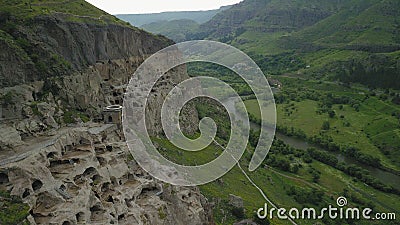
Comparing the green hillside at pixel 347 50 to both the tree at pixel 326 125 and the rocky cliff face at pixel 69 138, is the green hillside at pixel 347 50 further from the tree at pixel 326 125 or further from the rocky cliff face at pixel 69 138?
the rocky cliff face at pixel 69 138

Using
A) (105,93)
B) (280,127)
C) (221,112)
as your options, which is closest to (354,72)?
(280,127)

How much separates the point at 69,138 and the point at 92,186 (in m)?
5.05

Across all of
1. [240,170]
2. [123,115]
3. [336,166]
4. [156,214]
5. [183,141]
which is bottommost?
[336,166]

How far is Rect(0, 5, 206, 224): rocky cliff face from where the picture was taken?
72.5 feet

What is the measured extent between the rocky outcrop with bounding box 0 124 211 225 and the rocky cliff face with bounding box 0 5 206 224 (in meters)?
0.06

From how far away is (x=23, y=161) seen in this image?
74.1 feet

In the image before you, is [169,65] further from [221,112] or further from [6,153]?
[6,153]

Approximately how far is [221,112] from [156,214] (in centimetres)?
5879

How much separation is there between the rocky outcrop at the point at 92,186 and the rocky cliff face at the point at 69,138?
6 centimetres

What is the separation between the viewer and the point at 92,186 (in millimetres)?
24750
